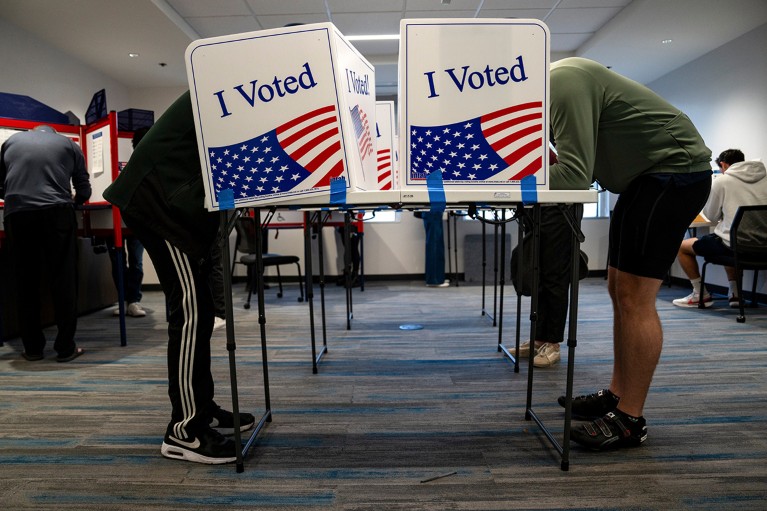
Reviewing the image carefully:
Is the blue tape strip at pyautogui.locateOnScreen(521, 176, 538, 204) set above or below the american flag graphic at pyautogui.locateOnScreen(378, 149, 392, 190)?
below

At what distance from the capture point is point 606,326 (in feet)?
11.1

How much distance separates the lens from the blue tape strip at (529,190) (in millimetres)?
1218

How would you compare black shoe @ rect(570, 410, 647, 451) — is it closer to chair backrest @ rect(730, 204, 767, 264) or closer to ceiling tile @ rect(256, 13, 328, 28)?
chair backrest @ rect(730, 204, 767, 264)

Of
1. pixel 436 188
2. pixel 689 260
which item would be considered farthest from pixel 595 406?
pixel 689 260

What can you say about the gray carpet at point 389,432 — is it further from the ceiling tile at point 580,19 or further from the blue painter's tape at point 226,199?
the ceiling tile at point 580,19

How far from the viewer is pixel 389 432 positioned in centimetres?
169

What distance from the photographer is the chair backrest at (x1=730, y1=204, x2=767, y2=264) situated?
3422mm

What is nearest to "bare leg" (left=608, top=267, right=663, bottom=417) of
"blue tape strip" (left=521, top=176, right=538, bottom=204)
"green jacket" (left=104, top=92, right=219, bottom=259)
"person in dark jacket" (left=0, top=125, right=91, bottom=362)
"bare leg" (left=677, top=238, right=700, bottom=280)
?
"blue tape strip" (left=521, top=176, right=538, bottom=204)

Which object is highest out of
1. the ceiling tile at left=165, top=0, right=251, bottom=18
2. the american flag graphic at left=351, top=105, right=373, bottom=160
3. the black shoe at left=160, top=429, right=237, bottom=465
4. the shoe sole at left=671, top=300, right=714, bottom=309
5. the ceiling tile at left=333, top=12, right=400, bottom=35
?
the ceiling tile at left=333, top=12, right=400, bottom=35

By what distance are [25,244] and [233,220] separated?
83.7 inches

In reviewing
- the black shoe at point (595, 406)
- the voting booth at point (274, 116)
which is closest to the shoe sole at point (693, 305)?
the black shoe at point (595, 406)

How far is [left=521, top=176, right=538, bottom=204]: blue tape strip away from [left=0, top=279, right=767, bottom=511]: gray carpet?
785 millimetres

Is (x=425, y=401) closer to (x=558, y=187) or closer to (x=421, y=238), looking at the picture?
(x=558, y=187)

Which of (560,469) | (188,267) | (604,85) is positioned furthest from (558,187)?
(188,267)
